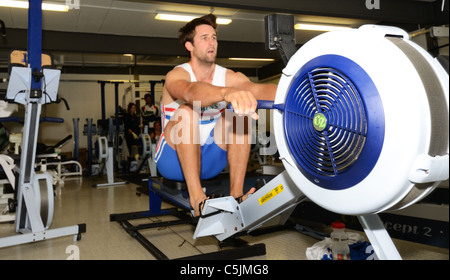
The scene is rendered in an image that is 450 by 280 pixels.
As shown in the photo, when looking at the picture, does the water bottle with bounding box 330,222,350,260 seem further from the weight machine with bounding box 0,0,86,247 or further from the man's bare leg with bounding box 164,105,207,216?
Answer: the weight machine with bounding box 0,0,86,247

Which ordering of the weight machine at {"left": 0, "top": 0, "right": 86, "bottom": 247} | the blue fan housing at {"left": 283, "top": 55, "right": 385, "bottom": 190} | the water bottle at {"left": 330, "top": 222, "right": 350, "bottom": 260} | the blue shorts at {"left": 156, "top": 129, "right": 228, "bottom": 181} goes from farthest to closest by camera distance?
the weight machine at {"left": 0, "top": 0, "right": 86, "bottom": 247}, the blue shorts at {"left": 156, "top": 129, "right": 228, "bottom": 181}, the water bottle at {"left": 330, "top": 222, "right": 350, "bottom": 260}, the blue fan housing at {"left": 283, "top": 55, "right": 385, "bottom": 190}

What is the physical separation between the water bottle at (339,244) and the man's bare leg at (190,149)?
0.57 metres

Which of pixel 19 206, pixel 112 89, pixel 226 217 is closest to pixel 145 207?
pixel 19 206

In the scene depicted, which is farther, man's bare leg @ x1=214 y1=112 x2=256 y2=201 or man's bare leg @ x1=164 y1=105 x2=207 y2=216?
man's bare leg @ x1=214 y1=112 x2=256 y2=201

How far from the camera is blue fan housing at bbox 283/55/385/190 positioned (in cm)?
74

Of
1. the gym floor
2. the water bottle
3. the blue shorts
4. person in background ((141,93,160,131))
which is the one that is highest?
person in background ((141,93,160,131))

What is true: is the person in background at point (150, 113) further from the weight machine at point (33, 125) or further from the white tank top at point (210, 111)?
the white tank top at point (210, 111)

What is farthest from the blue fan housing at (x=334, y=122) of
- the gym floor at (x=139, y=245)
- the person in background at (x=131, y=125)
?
the person in background at (x=131, y=125)

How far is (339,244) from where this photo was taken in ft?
5.17

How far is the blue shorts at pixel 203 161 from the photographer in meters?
1.80

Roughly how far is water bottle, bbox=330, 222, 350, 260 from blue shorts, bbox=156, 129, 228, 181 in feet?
2.02

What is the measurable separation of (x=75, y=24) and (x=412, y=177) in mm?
6000

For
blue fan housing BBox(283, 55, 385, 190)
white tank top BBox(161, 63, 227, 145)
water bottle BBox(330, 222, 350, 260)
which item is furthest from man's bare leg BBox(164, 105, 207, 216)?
blue fan housing BBox(283, 55, 385, 190)

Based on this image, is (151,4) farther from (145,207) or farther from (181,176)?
(181,176)
